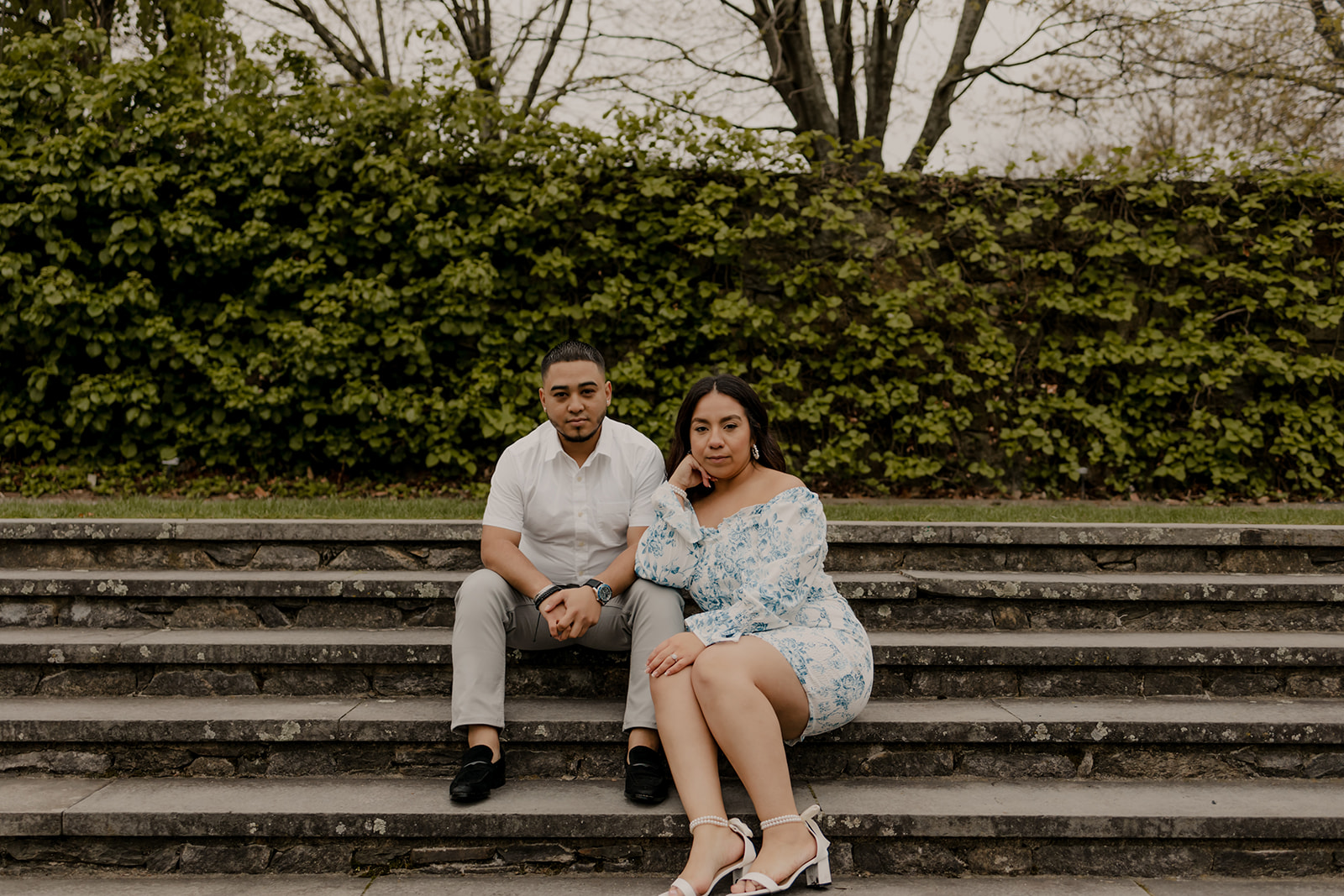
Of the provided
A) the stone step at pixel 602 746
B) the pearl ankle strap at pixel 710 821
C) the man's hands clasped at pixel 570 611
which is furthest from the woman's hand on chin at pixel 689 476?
the pearl ankle strap at pixel 710 821

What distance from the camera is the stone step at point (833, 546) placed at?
3363 mm

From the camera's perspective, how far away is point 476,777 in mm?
2279

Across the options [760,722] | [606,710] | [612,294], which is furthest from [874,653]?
[612,294]

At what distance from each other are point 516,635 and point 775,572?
89 centimetres

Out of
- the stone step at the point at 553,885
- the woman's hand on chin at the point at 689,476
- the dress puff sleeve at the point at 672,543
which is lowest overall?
the stone step at the point at 553,885

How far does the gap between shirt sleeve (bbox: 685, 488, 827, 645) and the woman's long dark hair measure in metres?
0.22

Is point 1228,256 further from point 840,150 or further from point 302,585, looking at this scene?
point 302,585

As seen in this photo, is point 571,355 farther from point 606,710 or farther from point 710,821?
point 710,821

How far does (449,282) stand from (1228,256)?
16.7 feet

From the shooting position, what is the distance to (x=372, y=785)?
2.42 metres

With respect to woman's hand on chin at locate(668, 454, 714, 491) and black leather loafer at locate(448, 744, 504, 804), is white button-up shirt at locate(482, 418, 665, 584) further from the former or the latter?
black leather loafer at locate(448, 744, 504, 804)

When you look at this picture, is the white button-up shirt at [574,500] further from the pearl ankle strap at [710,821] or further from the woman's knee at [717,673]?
the pearl ankle strap at [710,821]

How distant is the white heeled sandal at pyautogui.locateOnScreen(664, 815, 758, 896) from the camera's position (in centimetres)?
196

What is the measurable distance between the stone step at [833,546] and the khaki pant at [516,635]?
2.80 ft
